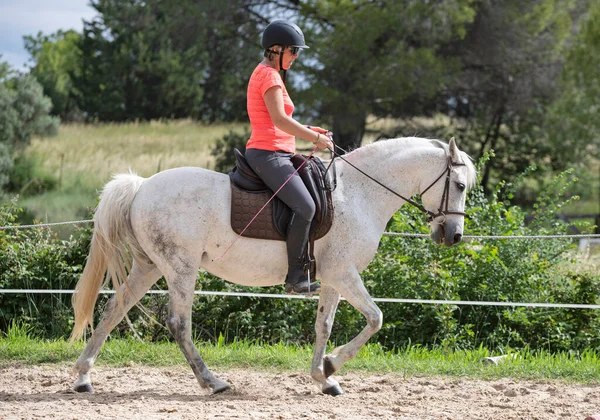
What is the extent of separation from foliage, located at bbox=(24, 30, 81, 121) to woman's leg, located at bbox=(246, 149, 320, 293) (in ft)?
111

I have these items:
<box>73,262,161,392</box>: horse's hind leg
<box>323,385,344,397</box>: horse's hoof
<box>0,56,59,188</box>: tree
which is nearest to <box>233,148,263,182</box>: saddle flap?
<box>73,262,161,392</box>: horse's hind leg

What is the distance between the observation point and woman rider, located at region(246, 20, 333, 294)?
5156 mm

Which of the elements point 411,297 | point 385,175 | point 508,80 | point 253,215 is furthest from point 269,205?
point 508,80

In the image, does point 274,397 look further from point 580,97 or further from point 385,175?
point 580,97

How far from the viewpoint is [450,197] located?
5.57 meters

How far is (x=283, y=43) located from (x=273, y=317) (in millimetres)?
3450

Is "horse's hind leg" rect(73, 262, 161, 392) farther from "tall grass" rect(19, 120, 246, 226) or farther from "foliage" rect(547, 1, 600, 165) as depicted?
"foliage" rect(547, 1, 600, 165)

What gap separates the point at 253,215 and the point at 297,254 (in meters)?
0.41

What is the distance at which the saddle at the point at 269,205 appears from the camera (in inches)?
207

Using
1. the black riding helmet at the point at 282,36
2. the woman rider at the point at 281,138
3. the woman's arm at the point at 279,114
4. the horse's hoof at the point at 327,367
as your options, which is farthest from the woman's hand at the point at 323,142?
the horse's hoof at the point at 327,367

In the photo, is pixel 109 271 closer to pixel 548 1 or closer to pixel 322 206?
pixel 322 206

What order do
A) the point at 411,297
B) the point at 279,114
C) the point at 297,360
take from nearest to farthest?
the point at 279,114, the point at 297,360, the point at 411,297

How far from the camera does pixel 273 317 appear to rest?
7785 millimetres

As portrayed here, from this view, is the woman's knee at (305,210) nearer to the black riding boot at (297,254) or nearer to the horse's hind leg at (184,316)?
the black riding boot at (297,254)
